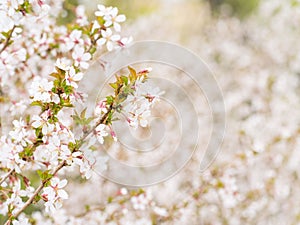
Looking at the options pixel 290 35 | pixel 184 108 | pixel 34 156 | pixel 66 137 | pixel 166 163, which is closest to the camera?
pixel 66 137

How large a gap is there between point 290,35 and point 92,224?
15.7 ft

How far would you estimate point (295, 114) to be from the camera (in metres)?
4.86

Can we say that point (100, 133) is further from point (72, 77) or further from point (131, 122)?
point (72, 77)

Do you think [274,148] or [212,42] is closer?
[274,148]

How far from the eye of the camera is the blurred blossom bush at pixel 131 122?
1.57 meters

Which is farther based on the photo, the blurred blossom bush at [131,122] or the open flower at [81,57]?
the open flower at [81,57]

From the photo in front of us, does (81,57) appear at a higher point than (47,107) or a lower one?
higher

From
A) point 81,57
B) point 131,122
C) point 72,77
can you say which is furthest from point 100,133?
point 81,57

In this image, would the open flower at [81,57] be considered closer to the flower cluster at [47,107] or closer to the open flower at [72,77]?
the flower cluster at [47,107]

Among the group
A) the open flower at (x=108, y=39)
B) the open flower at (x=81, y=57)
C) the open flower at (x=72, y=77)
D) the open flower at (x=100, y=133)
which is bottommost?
the open flower at (x=100, y=133)

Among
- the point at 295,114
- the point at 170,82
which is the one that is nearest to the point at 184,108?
the point at 170,82

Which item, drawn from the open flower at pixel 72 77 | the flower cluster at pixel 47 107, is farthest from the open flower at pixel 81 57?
the open flower at pixel 72 77

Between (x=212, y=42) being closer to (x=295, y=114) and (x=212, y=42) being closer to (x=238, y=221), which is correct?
(x=295, y=114)

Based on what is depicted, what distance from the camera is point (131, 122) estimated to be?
61.3 inches
